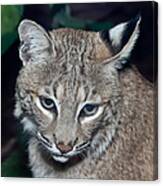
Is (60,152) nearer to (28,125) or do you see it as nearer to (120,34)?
(28,125)

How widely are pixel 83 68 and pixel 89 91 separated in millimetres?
74

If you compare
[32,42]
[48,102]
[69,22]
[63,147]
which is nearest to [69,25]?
[69,22]

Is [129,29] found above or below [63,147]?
above

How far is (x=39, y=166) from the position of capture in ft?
6.89

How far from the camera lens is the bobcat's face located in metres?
2.04

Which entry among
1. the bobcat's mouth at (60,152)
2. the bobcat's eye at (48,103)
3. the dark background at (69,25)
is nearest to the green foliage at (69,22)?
the dark background at (69,25)

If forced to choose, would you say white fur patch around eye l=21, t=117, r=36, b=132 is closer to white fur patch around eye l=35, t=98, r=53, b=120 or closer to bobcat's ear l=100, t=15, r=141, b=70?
white fur patch around eye l=35, t=98, r=53, b=120

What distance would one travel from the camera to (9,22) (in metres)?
2.11

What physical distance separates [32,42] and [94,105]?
28 cm

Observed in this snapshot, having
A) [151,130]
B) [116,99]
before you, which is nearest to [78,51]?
[116,99]

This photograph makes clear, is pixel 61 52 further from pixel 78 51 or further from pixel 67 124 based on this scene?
pixel 67 124

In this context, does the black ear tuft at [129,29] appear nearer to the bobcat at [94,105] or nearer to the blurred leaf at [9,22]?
the bobcat at [94,105]

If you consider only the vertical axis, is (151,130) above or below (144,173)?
above

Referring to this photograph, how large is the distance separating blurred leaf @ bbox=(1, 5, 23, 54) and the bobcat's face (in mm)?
30
